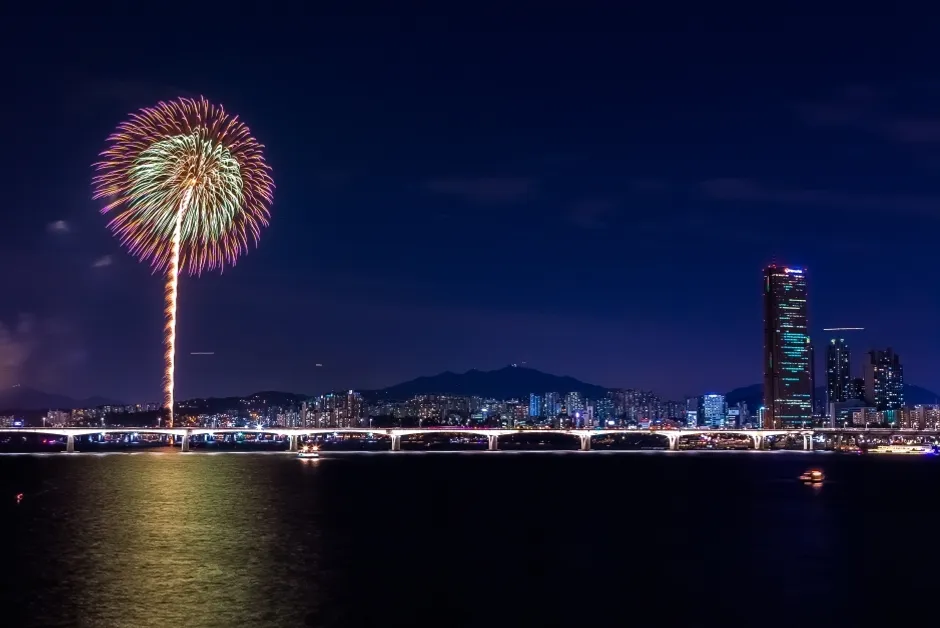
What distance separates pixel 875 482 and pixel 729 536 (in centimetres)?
7843

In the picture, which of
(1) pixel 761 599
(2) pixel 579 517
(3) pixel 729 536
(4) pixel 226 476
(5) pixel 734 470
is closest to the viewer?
(1) pixel 761 599

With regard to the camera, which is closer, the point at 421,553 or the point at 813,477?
the point at 421,553

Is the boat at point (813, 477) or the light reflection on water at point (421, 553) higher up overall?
the light reflection on water at point (421, 553)

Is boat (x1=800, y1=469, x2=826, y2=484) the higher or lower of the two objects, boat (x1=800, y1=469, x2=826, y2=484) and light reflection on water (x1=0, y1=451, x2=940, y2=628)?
the lower

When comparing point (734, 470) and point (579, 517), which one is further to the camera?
point (734, 470)

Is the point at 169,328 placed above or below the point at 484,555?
above

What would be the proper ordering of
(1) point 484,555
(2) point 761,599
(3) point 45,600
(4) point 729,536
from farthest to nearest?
(4) point 729,536 → (1) point 484,555 → (2) point 761,599 → (3) point 45,600

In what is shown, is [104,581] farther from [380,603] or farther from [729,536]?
[729,536]

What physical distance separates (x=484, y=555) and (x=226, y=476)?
7837 centimetres

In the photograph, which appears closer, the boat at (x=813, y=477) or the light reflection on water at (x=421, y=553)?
the light reflection on water at (x=421, y=553)

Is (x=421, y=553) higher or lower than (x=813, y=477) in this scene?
higher

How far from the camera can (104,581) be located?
44000 mm

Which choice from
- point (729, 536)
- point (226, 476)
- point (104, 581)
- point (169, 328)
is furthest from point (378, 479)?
point (104, 581)

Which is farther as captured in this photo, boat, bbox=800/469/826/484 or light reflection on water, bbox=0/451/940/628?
boat, bbox=800/469/826/484
